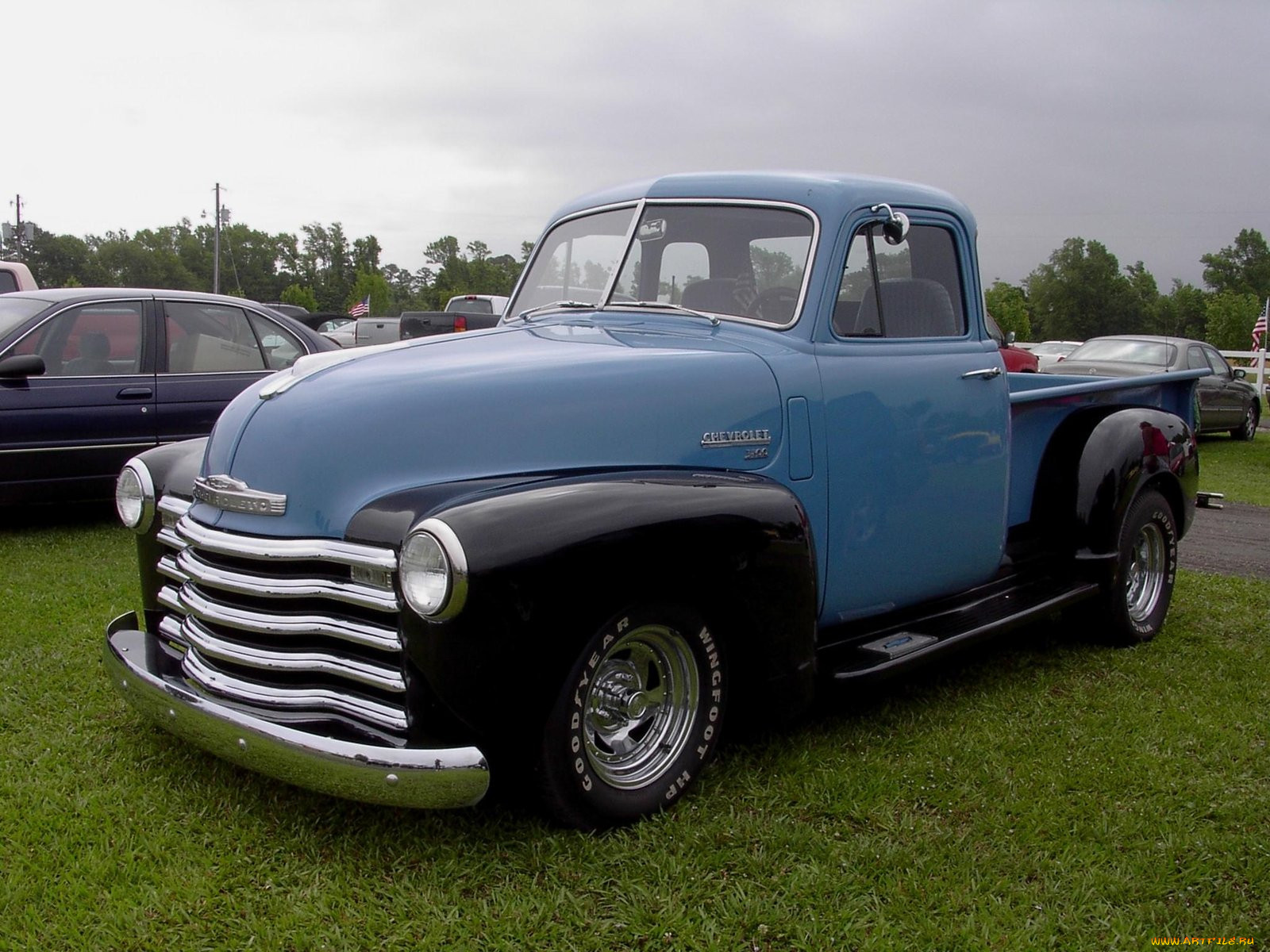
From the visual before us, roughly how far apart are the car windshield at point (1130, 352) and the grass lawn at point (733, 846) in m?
11.6

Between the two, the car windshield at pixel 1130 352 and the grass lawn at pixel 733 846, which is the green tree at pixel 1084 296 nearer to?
the car windshield at pixel 1130 352

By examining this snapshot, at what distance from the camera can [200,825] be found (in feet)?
10.7

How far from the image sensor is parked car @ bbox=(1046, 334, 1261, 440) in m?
14.8

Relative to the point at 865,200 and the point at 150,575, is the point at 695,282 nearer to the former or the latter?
the point at 865,200

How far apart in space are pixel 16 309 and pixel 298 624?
5.77 meters

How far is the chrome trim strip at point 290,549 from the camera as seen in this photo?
9.58 ft

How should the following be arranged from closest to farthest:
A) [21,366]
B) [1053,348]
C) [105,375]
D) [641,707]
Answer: [641,707] < [21,366] < [105,375] < [1053,348]

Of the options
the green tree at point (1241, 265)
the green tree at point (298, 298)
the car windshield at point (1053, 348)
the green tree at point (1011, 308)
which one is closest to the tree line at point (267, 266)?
the green tree at point (298, 298)

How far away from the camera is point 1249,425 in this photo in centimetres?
1825

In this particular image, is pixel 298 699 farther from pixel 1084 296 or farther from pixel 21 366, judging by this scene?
pixel 1084 296

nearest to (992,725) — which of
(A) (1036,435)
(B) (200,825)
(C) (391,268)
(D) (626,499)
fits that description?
(A) (1036,435)

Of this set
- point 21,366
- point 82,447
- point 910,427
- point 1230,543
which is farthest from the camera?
point 1230,543

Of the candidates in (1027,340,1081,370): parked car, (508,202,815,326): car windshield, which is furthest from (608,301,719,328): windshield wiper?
(1027,340,1081,370): parked car

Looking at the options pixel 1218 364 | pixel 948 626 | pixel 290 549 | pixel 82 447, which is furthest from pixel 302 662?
pixel 1218 364
